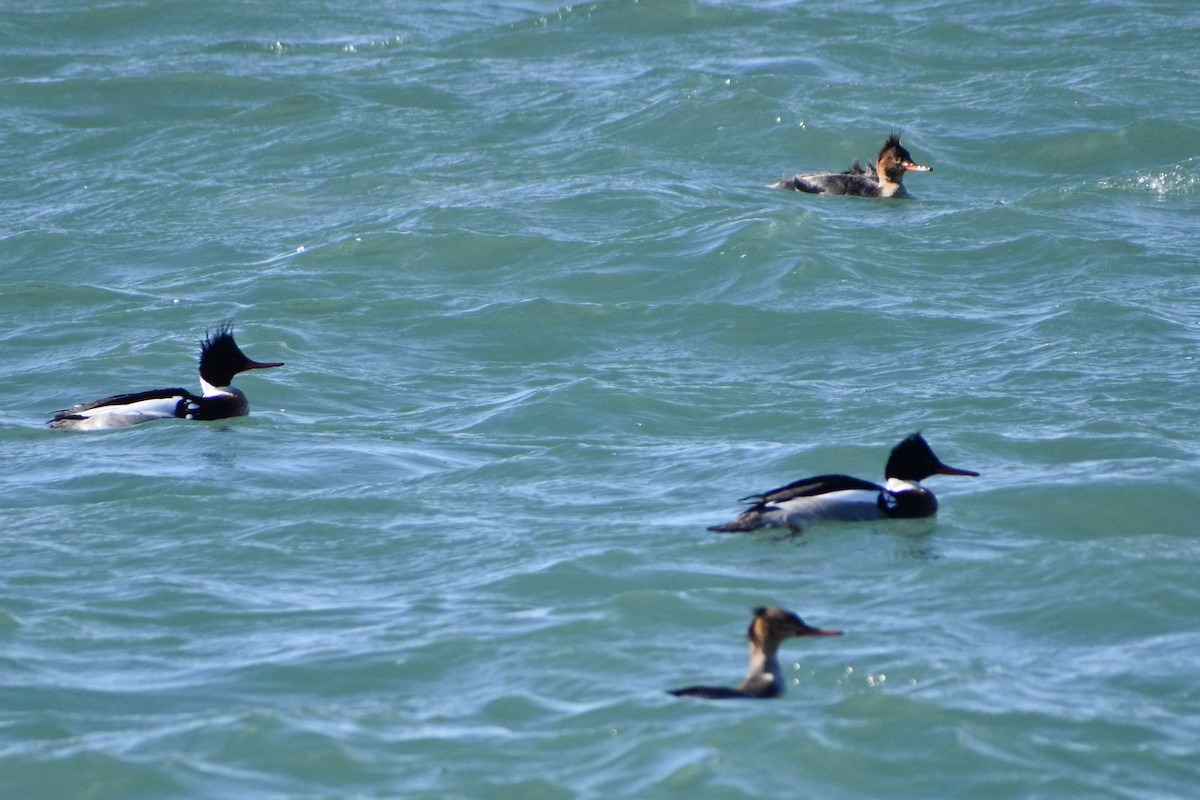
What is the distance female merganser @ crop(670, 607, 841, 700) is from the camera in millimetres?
6586

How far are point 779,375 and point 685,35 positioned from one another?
38.8 ft

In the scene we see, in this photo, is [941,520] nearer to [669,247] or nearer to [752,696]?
[752,696]

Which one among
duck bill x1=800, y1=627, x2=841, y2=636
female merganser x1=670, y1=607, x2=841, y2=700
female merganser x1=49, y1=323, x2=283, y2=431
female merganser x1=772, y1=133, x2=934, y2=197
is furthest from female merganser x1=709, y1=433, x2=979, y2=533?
female merganser x1=772, y1=133, x2=934, y2=197

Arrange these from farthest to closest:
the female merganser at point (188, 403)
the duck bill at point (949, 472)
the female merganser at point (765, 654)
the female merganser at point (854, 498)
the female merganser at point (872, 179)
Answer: the female merganser at point (872, 179)
the female merganser at point (188, 403)
the duck bill at point (949, 472)
the female merganser at point (854, 498)
the female merganser at point (765, 654)

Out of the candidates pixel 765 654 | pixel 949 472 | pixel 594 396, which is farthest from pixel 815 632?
pixel 594 396

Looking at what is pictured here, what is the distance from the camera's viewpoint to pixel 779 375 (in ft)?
40.7

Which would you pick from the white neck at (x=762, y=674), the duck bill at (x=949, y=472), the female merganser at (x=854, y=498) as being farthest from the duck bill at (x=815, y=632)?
the duck bill at (x=949, y=472)

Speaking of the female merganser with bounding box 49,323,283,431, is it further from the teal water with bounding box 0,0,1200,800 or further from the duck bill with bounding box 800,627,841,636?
the duck bill with bounding box 800,627,841,636

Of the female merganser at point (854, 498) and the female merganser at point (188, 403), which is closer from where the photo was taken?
the female merganser at point (854, 498)

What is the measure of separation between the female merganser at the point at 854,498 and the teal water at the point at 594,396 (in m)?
0.12

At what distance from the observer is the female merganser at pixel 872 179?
55.6 feet

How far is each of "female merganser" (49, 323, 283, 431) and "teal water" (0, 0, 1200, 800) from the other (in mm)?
217

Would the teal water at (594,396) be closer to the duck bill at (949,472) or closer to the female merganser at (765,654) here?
the female merganser at (765,654)

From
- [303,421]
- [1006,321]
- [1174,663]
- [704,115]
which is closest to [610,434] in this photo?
[303,421]
